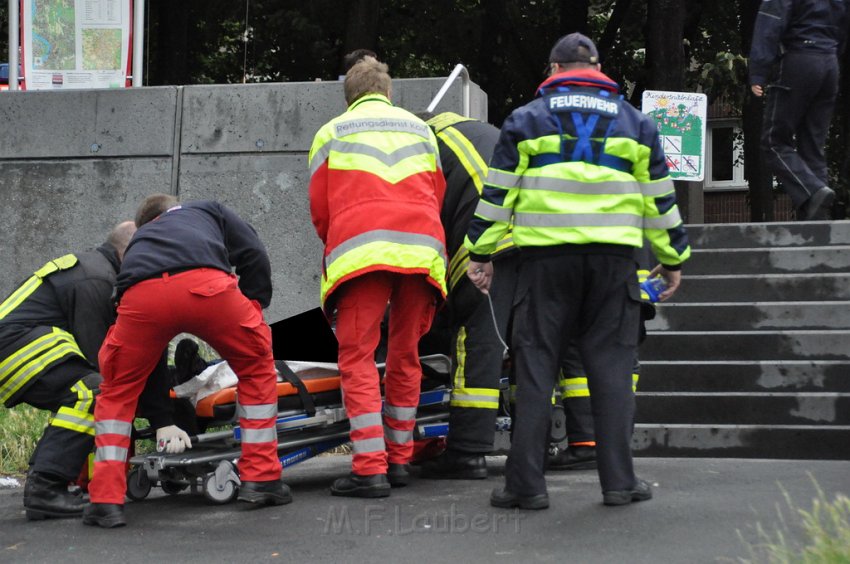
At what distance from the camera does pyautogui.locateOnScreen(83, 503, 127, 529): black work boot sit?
5.69 metres

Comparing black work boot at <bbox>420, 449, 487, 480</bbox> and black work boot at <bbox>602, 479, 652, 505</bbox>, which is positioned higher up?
black work boot at <bbox>602, 479, 652, 505</bbox>

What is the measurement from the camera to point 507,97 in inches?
821

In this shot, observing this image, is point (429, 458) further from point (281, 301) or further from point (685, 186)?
point (685, 186)

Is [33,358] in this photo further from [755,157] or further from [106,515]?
[755,157]

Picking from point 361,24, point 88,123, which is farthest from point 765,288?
point 361,24

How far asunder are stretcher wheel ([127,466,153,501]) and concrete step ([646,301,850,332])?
3308 millimetres

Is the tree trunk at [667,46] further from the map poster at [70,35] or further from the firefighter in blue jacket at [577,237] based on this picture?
the firefighter in blue jacket at [577,237]

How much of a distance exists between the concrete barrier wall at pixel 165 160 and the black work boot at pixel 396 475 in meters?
2.88

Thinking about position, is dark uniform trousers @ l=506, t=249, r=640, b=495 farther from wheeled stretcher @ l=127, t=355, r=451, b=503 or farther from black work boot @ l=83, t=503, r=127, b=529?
black work boot @ l=83, t=503, r=127, b=529

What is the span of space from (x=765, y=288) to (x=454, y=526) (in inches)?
150

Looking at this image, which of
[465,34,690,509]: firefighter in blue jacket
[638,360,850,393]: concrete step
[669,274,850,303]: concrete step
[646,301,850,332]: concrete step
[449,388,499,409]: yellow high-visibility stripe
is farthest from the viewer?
[669,274,850,303]: concrete step

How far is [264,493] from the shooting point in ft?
19.4

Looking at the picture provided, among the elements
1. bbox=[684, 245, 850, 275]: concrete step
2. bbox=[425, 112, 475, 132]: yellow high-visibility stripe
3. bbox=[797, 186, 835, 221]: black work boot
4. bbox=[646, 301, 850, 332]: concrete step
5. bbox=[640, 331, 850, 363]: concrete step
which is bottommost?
bbox=[640, 331, 850, 363]: concrete step

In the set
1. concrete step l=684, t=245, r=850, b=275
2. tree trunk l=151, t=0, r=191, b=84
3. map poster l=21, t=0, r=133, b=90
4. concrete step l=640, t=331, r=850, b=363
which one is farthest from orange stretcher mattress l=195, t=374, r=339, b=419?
tree trunk l=151, t=0, r=191, b=84
